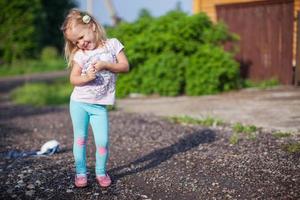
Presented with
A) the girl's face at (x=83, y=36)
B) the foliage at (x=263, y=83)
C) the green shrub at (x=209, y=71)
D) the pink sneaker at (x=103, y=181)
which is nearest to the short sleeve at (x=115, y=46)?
the girl's face at (x=83, y=36)

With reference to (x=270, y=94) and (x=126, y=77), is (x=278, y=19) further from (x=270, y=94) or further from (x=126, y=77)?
(x=126, y=77)

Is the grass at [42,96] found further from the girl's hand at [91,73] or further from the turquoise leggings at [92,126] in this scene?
the girl's hand at [91,73]

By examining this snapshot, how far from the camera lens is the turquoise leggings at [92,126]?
4613mm

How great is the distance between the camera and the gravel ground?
4.49 meters

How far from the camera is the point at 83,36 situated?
4.44 metres

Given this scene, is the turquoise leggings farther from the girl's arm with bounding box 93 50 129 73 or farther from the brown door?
the brown door

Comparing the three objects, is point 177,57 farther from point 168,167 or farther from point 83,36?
point 83,36

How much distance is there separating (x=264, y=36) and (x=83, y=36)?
998 cm

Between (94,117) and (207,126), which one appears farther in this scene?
(207,126)

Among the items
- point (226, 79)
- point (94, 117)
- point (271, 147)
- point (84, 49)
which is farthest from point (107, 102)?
point (226, 79)

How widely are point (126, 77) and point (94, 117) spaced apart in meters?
9.19

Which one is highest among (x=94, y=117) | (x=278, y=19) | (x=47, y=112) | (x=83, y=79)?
(x=278, y=19)

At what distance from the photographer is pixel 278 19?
13156mm

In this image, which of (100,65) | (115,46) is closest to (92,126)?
(100,65)
